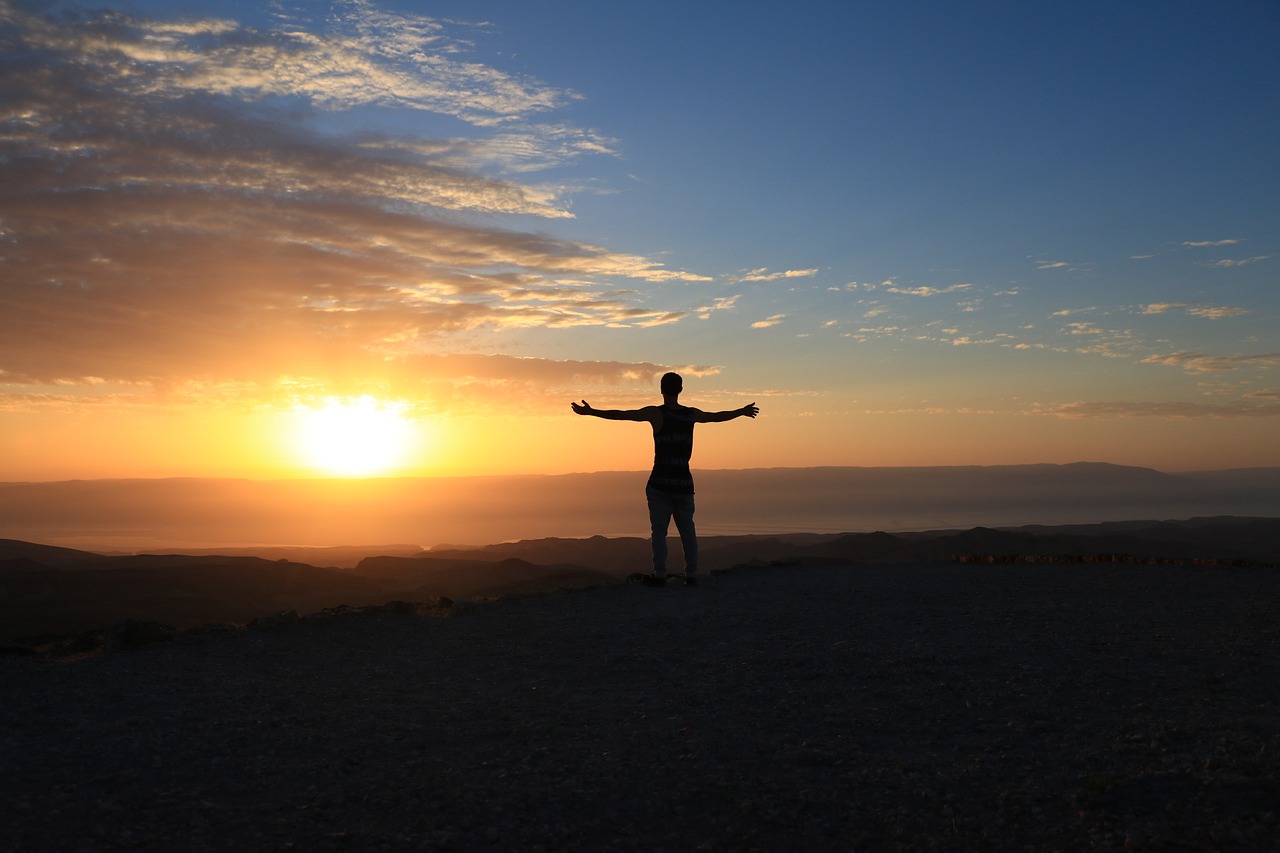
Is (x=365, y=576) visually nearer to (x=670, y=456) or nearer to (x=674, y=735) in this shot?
(x=670, y=456)

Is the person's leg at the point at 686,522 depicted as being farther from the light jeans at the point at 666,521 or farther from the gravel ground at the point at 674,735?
the gravel ground at the point at 674,735

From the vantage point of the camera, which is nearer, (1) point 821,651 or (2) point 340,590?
(1) point 821,651

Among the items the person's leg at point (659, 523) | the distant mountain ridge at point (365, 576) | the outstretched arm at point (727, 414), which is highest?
the outstretched arm at point (727, 414)

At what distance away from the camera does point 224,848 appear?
432cm

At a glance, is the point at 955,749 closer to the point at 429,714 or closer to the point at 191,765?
the point at 429,714

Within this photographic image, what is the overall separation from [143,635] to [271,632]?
1.23m

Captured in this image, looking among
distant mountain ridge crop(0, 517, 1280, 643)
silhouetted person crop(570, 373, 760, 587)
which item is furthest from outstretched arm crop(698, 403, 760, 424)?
distant mountain ridge crop(0, 517, 1280, 643)

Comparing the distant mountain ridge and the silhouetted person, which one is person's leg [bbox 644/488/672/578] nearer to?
the silhouetted person

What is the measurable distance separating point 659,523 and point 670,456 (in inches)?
39.0

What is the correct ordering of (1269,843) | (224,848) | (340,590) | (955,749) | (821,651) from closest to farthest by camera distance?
(1269,843), (224,848), (955,749), (821,651), (340,590)

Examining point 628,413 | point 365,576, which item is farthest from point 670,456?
point 365,576

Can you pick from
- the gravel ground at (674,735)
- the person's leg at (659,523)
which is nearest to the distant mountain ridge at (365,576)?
the person's leg at (659,523)

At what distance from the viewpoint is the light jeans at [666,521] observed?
42.8 feet

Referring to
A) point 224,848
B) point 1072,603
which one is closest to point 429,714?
point 224,848
